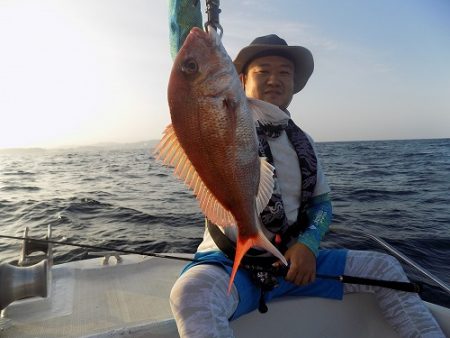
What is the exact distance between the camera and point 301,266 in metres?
2.29

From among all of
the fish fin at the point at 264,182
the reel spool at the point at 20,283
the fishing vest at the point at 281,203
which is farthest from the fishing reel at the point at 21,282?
the fish fin at the point at 264,182

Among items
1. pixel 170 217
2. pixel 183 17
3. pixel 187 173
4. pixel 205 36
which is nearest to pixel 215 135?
pixel 187 173

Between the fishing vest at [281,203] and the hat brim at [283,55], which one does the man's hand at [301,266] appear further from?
the hat brim at [283,55]

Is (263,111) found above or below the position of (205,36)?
below

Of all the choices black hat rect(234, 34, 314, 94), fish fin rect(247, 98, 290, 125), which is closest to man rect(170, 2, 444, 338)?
black hat rect(234, 34, 314, 94)

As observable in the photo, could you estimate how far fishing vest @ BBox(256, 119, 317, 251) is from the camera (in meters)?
2.43

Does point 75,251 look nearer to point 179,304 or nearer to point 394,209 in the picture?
point 179,304

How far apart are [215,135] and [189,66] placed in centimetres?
28

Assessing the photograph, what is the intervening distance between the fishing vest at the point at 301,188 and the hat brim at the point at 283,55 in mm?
493

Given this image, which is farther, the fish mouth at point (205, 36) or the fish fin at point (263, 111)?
the fish fin at point (263, 111)

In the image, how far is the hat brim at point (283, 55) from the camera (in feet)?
8.84

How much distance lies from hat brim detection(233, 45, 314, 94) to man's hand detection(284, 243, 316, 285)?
151cm

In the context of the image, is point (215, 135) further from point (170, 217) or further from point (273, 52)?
point (170, 217)

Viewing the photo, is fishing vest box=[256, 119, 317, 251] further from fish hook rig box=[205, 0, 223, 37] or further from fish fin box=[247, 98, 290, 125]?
fish hook rig box=[205, 0, 223, 37]
